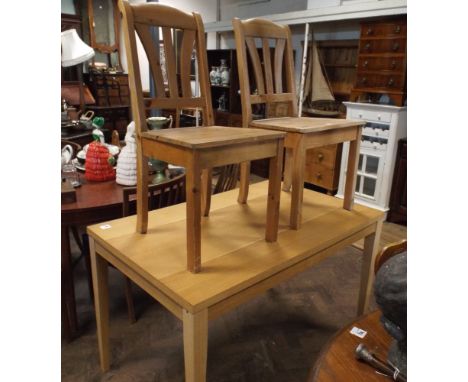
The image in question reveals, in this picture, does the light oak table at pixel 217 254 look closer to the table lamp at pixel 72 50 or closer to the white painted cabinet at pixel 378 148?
the white painted cabinet at pixel 378 148

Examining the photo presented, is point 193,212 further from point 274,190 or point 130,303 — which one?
point 130,303

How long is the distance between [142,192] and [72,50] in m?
3.36

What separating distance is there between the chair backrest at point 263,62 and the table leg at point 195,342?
2.83 feet

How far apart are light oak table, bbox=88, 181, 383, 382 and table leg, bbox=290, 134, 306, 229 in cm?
5

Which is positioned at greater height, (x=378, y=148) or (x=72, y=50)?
(x=72, y=50)

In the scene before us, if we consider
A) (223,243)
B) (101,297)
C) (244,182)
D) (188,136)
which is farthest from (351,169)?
(101,297)

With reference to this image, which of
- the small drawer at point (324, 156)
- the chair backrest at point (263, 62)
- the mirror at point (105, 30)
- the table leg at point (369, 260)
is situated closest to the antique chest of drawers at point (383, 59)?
the small drawer at point (324, 156)

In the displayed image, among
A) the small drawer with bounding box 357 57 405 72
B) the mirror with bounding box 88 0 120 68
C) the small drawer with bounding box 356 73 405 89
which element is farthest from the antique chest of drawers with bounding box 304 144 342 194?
the mirror with bounding box 88 0 120 68

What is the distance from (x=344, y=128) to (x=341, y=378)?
1003mm

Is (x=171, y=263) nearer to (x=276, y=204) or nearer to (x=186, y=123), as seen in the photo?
(x=276, y=204)

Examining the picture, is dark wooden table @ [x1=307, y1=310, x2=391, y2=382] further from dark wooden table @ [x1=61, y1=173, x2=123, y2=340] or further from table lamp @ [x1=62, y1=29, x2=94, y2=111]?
table lamp @ [x1=62, y1=29, x2=94, y2=111]

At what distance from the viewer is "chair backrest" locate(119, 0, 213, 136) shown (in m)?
1.26

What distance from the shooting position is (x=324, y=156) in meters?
3.97
